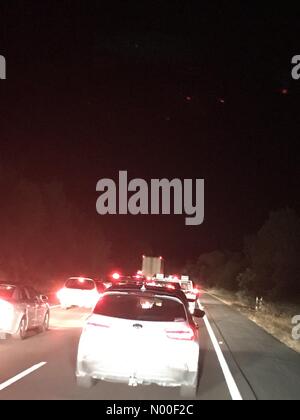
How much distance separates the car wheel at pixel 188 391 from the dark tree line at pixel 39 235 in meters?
49.3

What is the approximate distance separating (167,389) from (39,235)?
67755mm

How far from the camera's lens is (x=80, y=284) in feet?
101

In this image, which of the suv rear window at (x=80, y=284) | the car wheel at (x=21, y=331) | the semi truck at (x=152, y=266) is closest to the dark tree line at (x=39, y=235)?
the semi truck at (x=152, y=266)

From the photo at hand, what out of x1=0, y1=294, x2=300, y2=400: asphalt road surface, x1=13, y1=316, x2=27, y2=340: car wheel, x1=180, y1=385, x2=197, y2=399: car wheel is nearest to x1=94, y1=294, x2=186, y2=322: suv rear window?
x1=180, y1=385, x2=197, y2=399: car wheel

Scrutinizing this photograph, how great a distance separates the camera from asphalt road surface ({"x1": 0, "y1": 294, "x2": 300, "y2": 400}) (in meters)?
10.3

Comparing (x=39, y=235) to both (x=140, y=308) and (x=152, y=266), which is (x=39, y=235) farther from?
(x=140, y=308)

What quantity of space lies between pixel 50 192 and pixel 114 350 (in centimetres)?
8147

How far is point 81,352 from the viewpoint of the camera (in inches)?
403

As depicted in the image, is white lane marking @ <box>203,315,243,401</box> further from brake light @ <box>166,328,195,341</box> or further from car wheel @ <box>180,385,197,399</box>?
brake light @ <box>166,328,195,341</box>

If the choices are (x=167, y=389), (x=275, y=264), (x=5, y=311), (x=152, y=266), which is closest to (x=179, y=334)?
(x=167, y=389)

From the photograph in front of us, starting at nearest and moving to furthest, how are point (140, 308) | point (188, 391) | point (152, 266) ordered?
point (188, 391), point (140, 308), point (152, 266)

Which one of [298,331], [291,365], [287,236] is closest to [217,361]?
[291,365]

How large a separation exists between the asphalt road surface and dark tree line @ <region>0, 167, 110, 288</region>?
4206 cm
